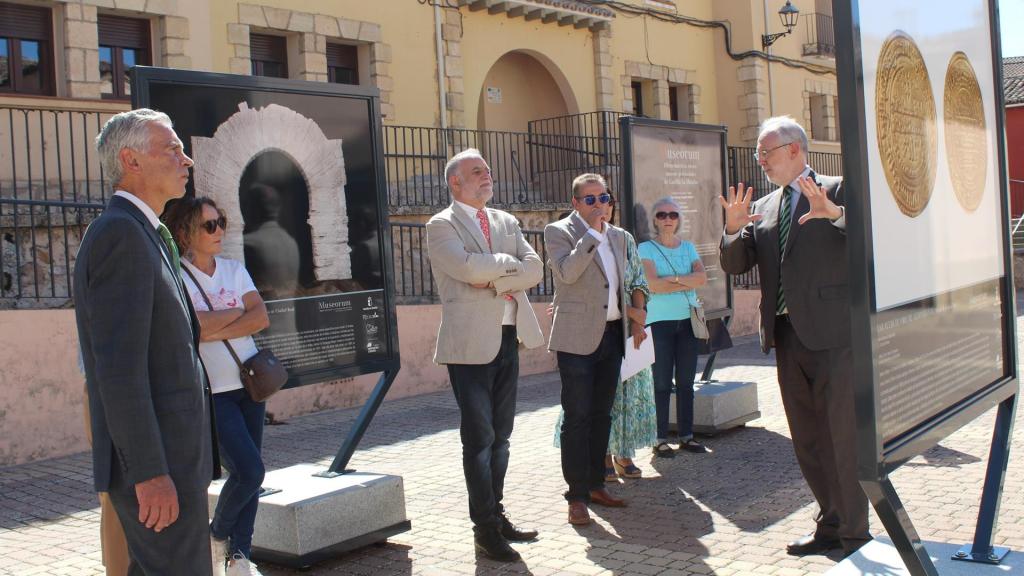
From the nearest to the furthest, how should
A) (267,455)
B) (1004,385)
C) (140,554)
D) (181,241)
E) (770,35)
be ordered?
(140,554), (1004,385), (181,241), (267,455), (770,35)

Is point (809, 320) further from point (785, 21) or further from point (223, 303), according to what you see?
point (785, 21)

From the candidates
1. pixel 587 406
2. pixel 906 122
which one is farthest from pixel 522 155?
pixel 906 122

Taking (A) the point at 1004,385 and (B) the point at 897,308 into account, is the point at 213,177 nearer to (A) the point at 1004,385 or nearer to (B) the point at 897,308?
(B) the point at 897,308

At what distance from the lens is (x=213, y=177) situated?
5.01 meters

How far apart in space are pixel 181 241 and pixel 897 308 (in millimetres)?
3058

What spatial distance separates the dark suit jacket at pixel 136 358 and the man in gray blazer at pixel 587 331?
3.00 metres

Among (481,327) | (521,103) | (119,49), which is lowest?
(481,327)

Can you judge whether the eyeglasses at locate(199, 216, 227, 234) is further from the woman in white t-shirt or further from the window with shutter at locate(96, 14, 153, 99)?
the window with shutter at locate(96, 14, 153, 99)

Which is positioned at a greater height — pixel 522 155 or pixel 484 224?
pixel 522 155

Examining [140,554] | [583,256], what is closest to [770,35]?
[583,256]

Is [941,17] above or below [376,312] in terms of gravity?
above

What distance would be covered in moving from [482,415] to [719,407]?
354 centimetres

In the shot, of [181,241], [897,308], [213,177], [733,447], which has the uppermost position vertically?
[213,177]

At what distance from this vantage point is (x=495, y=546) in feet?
17.1
